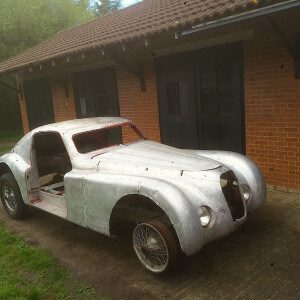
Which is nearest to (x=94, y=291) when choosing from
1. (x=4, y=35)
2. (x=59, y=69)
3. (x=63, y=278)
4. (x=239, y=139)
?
(x=63, y=278)

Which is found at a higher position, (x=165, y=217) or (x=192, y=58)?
(x=192, y=58)

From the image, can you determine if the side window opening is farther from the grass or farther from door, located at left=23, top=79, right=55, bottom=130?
door, located at left=23, top=79, right=55, bottom=130

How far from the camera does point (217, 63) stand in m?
6.94

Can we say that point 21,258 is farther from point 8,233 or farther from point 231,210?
point 231,210

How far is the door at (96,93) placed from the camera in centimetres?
971

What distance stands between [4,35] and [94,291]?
1860 cm

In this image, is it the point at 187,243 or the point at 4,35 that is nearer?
the point at 187,243

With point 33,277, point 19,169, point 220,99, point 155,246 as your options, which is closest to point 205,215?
point 155,246

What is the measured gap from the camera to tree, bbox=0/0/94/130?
18964mm

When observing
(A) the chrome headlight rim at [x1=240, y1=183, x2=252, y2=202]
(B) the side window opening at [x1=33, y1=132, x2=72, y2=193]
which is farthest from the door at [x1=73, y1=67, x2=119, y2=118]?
(A) the chrome headlight rim at [x1=240, y1=183, x2=252, y2=202]

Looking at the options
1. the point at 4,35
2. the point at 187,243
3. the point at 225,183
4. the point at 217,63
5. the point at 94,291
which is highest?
the point at 4,35

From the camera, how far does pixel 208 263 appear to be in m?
3.97

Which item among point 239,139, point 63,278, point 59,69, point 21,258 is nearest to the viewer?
point 63,278

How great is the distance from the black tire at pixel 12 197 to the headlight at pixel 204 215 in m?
3.30
